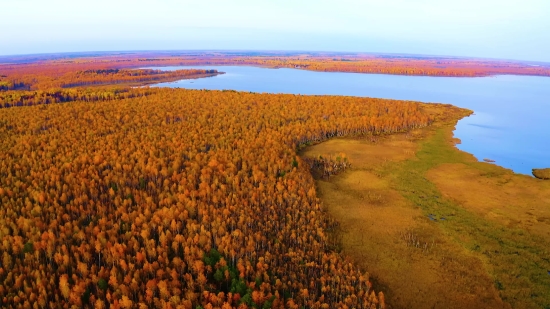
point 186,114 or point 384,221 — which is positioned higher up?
point 186,114

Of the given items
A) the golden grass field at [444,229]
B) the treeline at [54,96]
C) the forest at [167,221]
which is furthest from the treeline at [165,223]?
the treeline at [54,96]

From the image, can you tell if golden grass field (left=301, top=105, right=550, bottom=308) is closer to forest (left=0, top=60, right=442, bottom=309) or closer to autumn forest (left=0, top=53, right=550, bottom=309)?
autumn forest (left=0, top=53, right=550, bottom=309)

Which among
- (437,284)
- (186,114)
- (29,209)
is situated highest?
(186,114)

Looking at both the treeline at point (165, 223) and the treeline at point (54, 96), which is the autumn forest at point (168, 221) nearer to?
the treeline at point (165, 223)

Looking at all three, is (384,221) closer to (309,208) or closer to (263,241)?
(309,208)

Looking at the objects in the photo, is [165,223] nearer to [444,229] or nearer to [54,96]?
[444,229]

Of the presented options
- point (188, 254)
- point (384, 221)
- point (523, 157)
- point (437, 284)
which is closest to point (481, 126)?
point (523, 157)

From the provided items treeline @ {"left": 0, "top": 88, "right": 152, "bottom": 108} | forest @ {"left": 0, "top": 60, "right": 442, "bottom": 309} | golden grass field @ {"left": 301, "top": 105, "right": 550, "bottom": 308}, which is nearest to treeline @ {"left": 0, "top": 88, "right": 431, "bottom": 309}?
forest @ {"left": 0, "top": 60, "right": 442, "bottom": 309}
